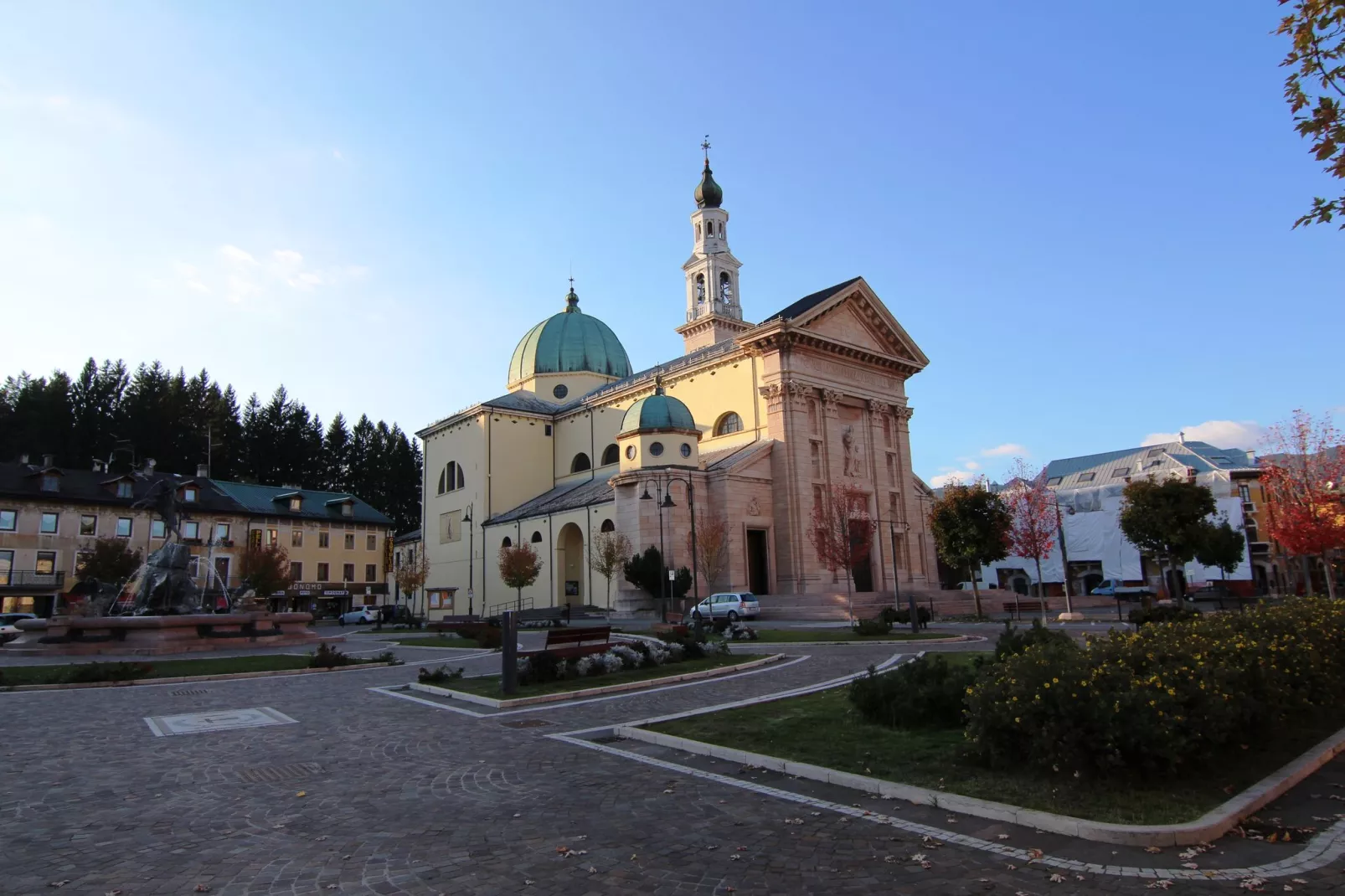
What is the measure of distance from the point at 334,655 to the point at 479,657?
156 inches

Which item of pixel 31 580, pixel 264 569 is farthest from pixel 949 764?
pixel 31 580

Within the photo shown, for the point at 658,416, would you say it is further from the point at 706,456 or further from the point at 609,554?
the point at 609,554

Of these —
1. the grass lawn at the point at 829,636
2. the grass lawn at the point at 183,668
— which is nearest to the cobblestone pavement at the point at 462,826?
the grass lawn at the point at 183,668

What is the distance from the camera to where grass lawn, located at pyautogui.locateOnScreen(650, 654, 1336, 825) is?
661 centimetres

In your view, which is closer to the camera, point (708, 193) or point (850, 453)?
point (850, 453)

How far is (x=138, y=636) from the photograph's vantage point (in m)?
25.6

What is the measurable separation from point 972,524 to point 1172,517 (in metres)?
8.74

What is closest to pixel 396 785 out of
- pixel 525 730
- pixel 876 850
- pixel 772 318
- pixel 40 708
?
pixel 525 730

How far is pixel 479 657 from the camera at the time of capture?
913 inches

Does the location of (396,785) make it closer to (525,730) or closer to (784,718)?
(525,730)

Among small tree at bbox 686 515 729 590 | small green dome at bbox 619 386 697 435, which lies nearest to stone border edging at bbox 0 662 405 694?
small tree at bbox 686 515 729 590

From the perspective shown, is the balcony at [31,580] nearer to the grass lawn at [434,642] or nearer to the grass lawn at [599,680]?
the grass lawn at [434,642]

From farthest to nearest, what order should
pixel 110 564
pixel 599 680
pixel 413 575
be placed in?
pixel 413 575, pixel 110 564, pixel 599 680

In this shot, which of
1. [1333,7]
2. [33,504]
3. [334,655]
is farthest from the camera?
[33,504]
